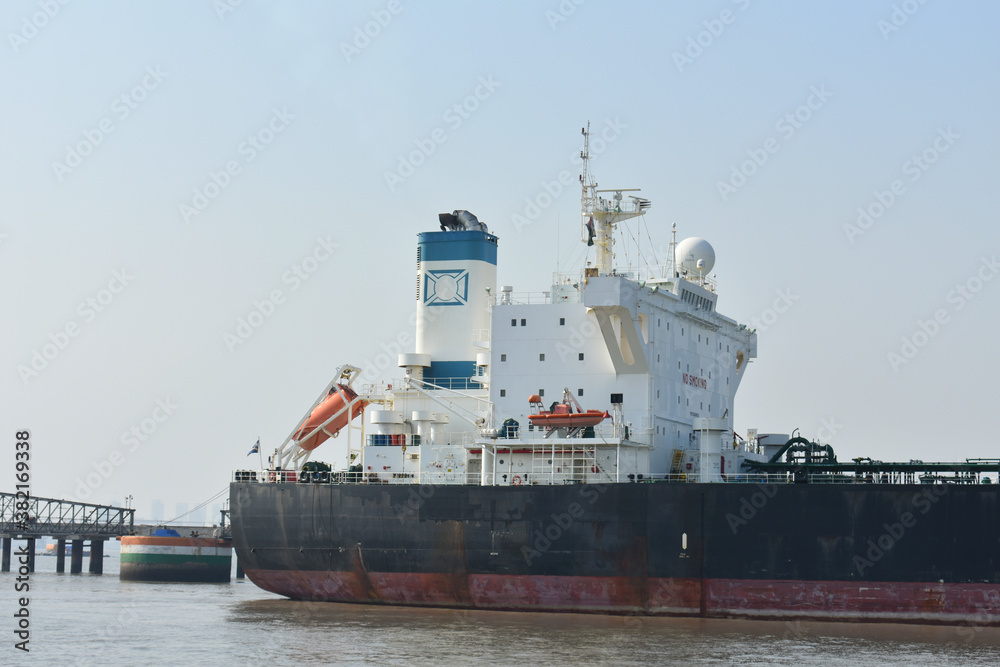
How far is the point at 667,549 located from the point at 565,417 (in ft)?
12.4

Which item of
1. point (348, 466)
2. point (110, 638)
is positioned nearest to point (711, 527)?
point (348, 466)

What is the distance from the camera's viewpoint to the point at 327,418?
3294cm

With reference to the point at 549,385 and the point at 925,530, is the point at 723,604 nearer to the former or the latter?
the point at 925,530

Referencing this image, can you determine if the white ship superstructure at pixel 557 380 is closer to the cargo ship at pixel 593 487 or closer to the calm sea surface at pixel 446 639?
the cargo ship at pixel 593 487

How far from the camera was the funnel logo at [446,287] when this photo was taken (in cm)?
3284

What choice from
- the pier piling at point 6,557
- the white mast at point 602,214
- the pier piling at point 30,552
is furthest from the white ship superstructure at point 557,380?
the pier piling at point 6,557

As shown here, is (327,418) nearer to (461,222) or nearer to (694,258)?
(461,222)

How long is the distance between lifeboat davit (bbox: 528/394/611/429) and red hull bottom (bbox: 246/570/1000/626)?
3486 millimetres

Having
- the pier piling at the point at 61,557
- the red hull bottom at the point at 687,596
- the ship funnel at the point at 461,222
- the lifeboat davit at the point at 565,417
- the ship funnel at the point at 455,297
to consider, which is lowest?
the pier piling at the point at 61,557

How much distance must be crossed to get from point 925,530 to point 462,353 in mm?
12381

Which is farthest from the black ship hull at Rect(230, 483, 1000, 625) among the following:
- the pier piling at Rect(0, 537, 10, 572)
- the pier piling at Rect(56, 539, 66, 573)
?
the pier piling at Rect(0, 537, 10, 572)

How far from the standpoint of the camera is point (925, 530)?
25.9 meters

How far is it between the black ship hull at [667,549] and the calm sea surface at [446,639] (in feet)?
1.47

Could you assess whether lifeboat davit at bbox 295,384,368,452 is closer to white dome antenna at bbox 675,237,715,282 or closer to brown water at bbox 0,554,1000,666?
brown water at bbox 0,554,1000,666
